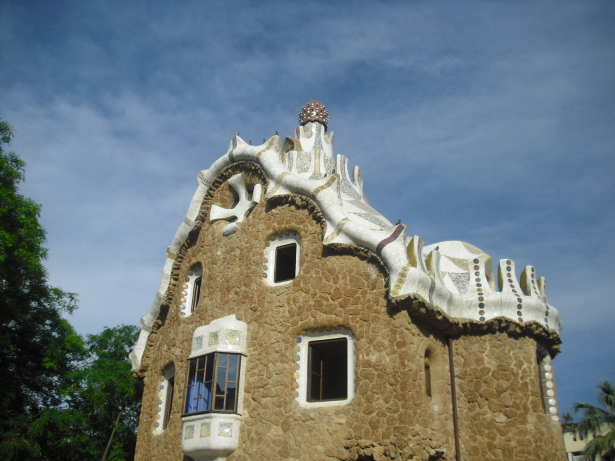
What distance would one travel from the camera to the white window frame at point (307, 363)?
8789 mm

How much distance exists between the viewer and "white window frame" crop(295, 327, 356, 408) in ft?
28.8

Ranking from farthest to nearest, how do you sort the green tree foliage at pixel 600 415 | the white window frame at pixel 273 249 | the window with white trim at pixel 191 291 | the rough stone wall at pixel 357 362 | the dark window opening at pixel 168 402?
the green tree foliage at pixel 600 415 → the window with white trim at pixel 191 291 → the dark window opening at pixel 168 402 → the white window frame at pixel 273 249 → the rough stone wall at pixel 357 362

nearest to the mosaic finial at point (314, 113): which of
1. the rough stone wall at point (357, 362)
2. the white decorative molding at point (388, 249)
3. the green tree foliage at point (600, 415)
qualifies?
the white decorative molding at point (388, 249)

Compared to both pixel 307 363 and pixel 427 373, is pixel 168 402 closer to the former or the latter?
pixel 307 363

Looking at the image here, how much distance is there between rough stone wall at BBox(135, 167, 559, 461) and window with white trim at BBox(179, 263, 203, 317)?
0.42 meters

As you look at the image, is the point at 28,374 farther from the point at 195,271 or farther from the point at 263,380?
the point at 263,380

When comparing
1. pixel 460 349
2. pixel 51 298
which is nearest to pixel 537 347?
pixel 460 349

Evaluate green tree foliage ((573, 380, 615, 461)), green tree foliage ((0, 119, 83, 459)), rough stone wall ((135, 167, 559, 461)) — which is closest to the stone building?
rough stone wall ((135, 167, 559, 461))

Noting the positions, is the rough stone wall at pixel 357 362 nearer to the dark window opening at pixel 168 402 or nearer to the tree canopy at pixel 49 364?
the dark window opening at pixel 168 402

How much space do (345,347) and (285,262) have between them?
6.60ft

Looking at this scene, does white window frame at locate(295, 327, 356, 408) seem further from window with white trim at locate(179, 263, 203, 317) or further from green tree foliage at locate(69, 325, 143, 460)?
green tree foliage at locate(69, 325, 143, 460)

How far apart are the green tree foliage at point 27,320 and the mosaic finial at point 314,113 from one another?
653 cm

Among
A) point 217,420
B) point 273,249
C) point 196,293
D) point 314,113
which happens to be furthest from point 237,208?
point 217,420

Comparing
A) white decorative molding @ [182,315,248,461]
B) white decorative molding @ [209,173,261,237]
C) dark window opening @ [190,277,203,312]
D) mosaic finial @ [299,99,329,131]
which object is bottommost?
white decorative molding @ [182,315,248,461]
